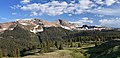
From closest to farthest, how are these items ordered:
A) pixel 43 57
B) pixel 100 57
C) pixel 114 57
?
pixel 114 57
pixel 100 57
pixel 43 57

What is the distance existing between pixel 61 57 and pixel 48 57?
8641mm

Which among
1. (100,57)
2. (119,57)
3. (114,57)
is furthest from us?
(100,57)

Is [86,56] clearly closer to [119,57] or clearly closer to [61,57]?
[61,57]

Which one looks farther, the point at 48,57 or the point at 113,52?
the point at 48,57

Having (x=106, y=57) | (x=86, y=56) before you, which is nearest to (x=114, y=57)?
(x=106, y=57)

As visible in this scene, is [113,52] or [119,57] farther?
[113,52]

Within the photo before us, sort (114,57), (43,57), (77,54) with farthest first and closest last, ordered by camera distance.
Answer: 1. (77,54)
2. (43,57)
3. (114,57)

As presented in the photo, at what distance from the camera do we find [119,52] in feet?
391

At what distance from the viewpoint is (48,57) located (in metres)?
141

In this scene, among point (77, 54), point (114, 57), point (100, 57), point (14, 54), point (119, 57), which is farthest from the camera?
point (14, 54)

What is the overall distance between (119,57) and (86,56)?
4483cm

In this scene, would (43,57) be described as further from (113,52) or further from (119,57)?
(119,57)

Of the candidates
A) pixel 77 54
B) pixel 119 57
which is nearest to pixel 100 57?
pixel 119 57

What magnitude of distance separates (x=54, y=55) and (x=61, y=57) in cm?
592
